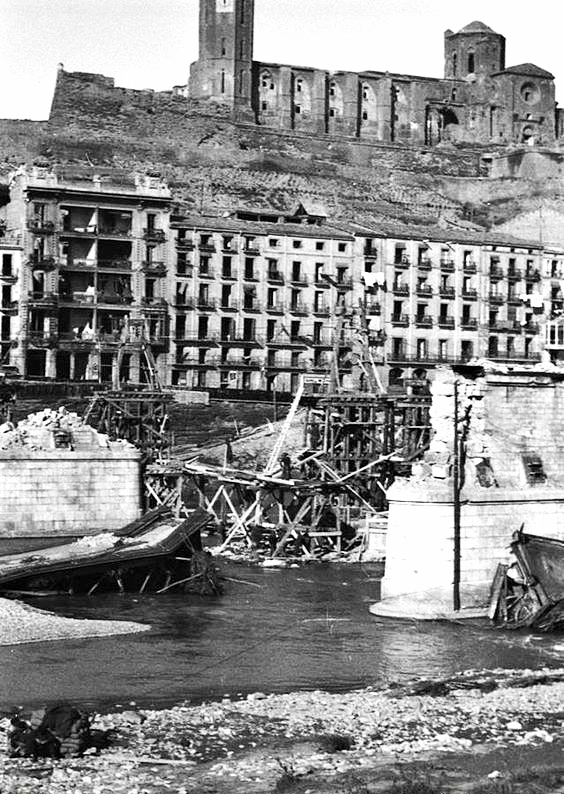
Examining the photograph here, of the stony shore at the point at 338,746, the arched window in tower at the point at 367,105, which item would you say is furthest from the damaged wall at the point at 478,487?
the arched window in tower at the point at 367,105

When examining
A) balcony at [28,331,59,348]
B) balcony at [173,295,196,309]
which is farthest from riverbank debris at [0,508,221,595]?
balcony at [173,295,196,309]

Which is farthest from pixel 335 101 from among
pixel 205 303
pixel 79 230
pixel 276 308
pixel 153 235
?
pixel 79 230

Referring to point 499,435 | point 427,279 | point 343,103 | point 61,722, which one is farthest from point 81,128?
point 61,722

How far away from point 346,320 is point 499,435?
55978mm

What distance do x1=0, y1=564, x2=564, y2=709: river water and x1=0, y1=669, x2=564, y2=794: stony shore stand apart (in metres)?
2.22

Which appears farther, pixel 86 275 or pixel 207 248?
pixel 207 248

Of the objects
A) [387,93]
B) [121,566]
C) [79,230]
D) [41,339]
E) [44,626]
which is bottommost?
[44,626]

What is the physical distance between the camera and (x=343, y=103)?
15975 centimetres

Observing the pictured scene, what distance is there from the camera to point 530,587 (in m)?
47.1

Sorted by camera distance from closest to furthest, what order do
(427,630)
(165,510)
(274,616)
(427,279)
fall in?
(427,630) < (274,616) < (165,510) < (427,279)

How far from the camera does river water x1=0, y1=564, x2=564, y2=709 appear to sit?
38.5 m

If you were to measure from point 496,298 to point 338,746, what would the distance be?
84612 millimetres

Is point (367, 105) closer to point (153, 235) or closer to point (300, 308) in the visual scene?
point (300, 308)

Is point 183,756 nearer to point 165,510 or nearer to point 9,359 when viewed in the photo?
point 165,510
